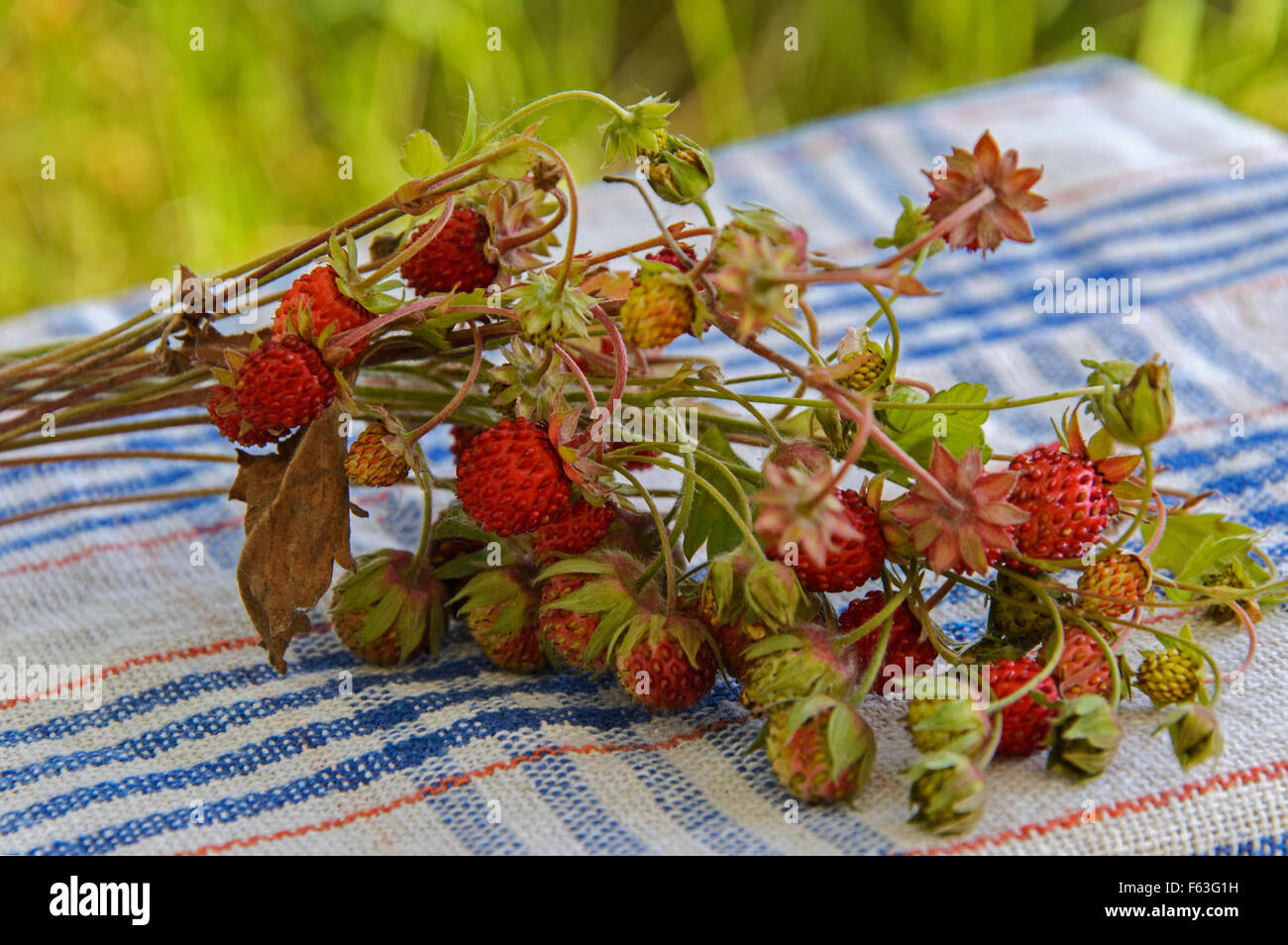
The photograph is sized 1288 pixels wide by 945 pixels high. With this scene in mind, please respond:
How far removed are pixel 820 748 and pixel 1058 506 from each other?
0.11 m

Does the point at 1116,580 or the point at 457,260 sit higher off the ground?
the point at 457,260

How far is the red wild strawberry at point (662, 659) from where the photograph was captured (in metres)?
0.45

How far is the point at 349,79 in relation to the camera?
1459mm

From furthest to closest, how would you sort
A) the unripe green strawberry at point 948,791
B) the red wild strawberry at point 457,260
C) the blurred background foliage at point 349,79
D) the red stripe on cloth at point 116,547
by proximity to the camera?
the blurred background foliage at point 349,79, the red stripe on cloth at point 116,547, the red wild strawberry at point 457,260, the unripe green strawberry at point 948,791

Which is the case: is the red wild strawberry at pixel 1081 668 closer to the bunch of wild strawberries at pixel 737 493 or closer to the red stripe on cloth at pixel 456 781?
the bunch of wild strawberries at pixel 737 493

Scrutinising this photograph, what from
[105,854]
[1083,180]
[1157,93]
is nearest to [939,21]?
[1157,93]

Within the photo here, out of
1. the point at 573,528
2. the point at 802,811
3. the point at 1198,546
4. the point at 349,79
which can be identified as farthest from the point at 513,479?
the point at 349,79

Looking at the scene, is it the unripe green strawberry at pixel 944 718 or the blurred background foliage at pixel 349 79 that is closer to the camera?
the unripe green strawberry at pixel 944 718

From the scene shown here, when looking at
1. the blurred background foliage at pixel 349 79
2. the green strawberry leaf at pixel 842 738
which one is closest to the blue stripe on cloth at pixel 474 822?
the green strawberry leaf at pixel 842 738

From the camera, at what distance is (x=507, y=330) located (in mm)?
470

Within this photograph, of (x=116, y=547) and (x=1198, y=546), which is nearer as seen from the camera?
(x=1198, y=546)

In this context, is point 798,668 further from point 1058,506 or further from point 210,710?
point 210,710

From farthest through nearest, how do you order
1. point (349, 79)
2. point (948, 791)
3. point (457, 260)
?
point (349, 79)
point (457, 260)
point (948, 791)

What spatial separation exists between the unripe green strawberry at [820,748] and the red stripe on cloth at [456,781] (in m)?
0.07
